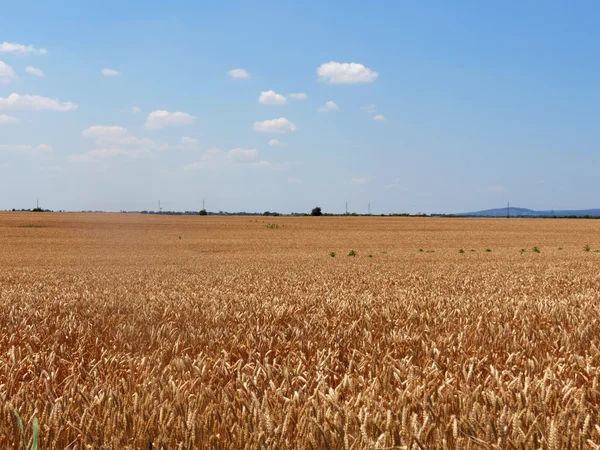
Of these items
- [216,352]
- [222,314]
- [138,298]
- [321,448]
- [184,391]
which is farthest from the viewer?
[138,298]

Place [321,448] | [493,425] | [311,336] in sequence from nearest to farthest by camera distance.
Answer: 1. [321,448]
2. [493,425]
3. [311,336]

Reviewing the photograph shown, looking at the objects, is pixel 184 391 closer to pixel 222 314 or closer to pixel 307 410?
pixel 307 410

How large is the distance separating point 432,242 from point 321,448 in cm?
4459

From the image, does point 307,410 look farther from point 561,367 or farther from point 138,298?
point 138,298

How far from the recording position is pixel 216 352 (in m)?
4.12

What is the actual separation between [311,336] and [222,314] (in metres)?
1.44

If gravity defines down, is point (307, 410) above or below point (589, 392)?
above

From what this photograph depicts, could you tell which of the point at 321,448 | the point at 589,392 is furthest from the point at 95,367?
the point at 589,392

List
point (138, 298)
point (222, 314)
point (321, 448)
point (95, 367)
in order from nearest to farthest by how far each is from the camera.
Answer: point (321, 448) < point (95, 367) < point (222, 314) < point (138, 298)

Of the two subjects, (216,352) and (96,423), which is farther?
(216,352)

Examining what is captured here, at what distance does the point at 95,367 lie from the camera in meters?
3.27

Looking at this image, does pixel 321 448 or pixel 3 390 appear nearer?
pixel 321 448

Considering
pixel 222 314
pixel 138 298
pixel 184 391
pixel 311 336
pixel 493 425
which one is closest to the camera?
pixel 493 425

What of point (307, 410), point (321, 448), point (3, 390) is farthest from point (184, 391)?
point (3, 390)
